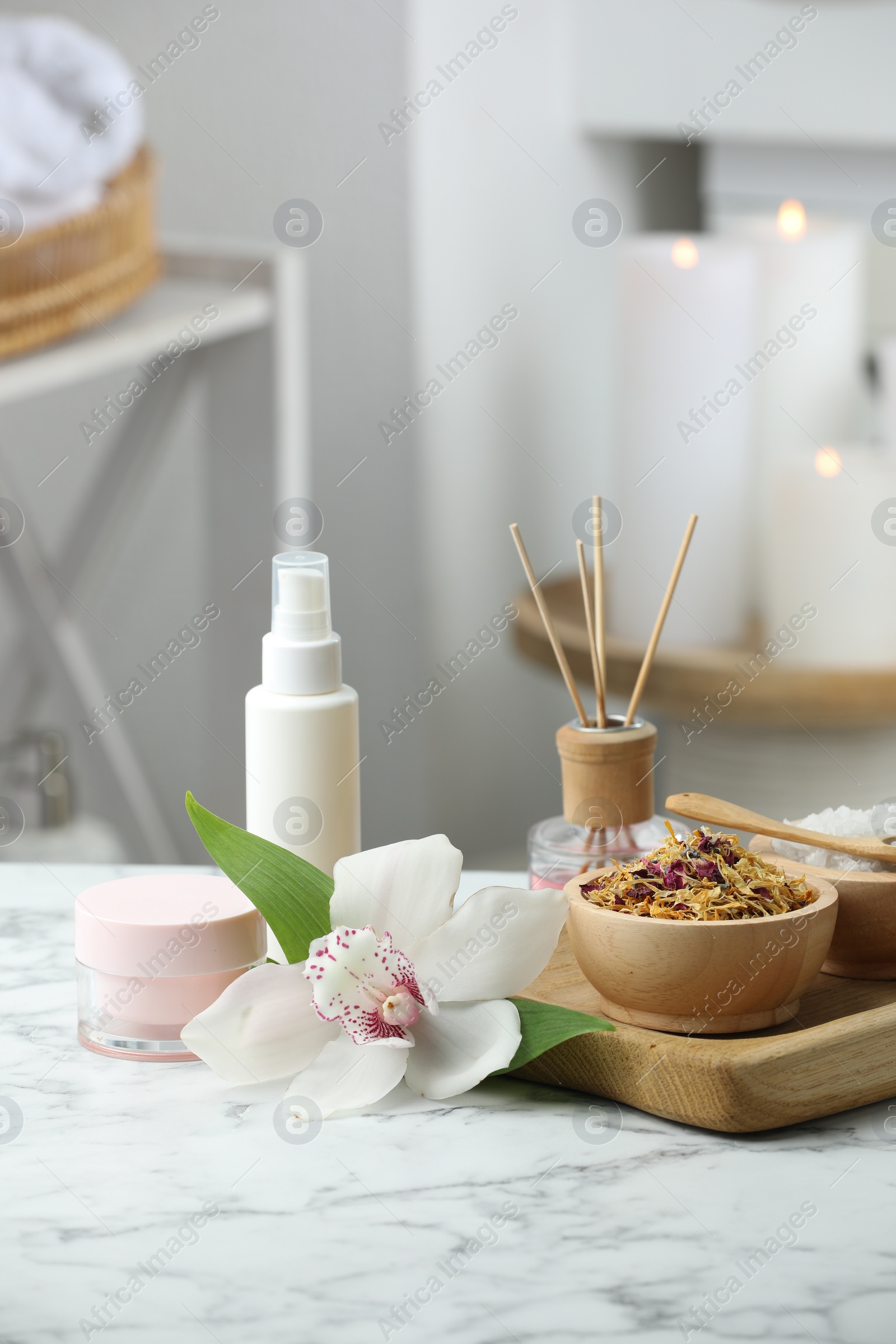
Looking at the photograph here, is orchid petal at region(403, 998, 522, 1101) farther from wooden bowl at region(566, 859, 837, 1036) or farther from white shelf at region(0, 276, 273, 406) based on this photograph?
white shelf at region(0, 276, 273, 406)

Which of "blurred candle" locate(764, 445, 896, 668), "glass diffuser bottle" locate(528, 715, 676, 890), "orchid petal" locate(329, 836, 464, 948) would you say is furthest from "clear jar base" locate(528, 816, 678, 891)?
"blurred candle" locate(764, 445, 896, 668)

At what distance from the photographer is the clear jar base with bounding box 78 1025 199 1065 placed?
523mm

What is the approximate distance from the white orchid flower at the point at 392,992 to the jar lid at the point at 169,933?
0.03m

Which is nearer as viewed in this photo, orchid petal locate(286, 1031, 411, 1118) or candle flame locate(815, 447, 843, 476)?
orchid petal locate(286, 1031, 411, 1118)

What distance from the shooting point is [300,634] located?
565mm

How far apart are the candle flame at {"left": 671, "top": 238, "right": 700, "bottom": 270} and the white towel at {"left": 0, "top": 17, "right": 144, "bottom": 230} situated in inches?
15.4

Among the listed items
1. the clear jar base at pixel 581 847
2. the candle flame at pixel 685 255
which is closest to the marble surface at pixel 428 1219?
the clear jar base at pixel 581 847

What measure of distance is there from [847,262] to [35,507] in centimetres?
77

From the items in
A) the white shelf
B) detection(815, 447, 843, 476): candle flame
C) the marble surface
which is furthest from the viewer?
the white shelf

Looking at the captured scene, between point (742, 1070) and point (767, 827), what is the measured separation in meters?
0.12

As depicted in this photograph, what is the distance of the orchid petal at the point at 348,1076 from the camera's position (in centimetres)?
48

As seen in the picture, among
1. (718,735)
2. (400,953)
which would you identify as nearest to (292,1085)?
(400,953)

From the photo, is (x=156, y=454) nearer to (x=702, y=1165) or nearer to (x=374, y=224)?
(x=374, y=224)

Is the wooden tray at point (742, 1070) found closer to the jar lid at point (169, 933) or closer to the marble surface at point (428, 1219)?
the marble surface at point (428, 1219)
